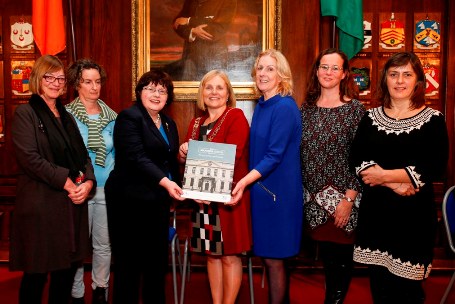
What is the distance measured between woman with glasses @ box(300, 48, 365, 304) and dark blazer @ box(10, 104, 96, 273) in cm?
146

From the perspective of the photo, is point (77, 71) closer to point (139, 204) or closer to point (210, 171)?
point (139, 204)

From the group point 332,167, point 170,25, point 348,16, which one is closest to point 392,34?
point 348,16

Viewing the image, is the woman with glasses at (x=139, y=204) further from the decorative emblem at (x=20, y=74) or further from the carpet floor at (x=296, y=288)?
the decorative emblem at (x=20, y=74)

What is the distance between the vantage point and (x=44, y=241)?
2393 millimetres

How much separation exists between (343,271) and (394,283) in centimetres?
40

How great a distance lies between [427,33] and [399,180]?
2.93m

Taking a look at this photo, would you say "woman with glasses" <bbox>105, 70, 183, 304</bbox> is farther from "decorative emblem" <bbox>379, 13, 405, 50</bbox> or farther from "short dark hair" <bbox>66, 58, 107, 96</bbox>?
"decorative emblem" <bbox>379, 13, 405, 50</bbox>

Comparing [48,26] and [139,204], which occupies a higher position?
[48,26]

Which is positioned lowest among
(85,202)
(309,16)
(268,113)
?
(85,202)

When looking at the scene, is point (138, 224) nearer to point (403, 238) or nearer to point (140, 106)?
point (140, 106)

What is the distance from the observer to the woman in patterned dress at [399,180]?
2.17m

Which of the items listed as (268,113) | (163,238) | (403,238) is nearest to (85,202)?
(163,238)

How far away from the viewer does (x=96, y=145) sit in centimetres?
303

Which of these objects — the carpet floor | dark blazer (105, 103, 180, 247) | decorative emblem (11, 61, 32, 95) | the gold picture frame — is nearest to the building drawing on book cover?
dark blazer (105, 103, 180, 247)
